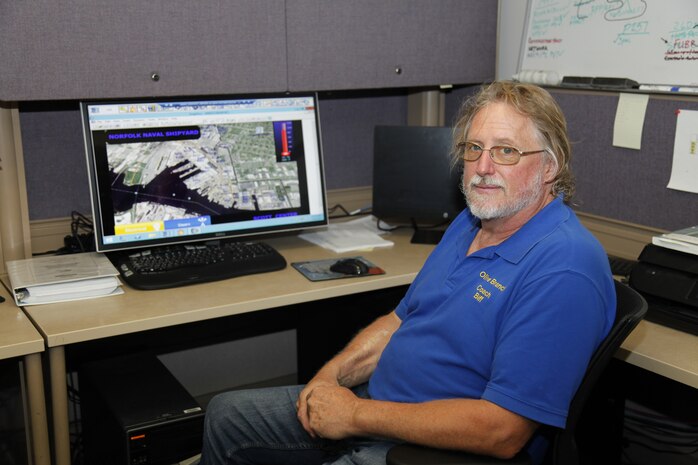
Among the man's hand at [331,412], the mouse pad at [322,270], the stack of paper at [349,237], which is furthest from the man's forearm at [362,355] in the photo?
the stack of paper at [349,237]

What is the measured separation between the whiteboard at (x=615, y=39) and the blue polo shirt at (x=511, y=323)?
2.50 ft

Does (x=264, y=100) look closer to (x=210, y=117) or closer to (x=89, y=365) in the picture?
(x=210, y=117)

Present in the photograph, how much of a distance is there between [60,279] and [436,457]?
1011 mm

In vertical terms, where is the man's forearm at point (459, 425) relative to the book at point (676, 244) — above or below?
below

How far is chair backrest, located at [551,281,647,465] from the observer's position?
126cm

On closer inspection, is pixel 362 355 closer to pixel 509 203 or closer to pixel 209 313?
pixel 209 313

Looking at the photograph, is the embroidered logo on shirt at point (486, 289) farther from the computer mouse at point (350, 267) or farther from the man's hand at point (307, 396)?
the computer mouse at point (350, 267)

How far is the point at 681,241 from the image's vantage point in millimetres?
1693

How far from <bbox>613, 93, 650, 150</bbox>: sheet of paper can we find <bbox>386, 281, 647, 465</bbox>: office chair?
2.77 ft

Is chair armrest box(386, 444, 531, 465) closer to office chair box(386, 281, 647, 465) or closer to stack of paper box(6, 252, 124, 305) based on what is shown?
office chair box(386, 281, 647, 465)

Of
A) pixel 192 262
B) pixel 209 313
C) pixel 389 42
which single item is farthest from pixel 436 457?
pixel 389 42

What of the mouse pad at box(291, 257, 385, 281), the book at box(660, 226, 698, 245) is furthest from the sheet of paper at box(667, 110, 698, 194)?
the mouse pad at box(291, 257, 385, 281)

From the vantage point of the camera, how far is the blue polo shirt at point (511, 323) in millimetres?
1277

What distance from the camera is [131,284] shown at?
74.1 inches
